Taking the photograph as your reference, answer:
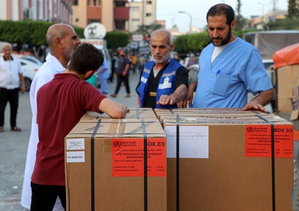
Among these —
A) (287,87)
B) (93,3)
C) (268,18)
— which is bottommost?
(287,87)

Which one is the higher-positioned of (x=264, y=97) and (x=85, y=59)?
(x=85, y=59)

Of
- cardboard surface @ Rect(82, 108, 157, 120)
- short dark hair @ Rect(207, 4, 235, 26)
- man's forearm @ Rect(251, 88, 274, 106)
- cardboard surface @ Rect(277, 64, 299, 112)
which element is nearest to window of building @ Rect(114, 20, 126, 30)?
cardboard surface @ Rect(277, 64, 299, 112)

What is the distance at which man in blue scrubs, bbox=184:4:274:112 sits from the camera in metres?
3.72

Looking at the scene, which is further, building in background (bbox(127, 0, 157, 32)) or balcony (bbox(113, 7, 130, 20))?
building in background (bbox(127, 0, 157, 32))

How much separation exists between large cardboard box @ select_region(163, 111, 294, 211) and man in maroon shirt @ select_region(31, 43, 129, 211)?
0.50m

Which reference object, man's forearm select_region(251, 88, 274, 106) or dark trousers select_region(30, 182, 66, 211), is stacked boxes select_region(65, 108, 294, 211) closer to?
dark trousers select_region(30, 182, 66, 211)

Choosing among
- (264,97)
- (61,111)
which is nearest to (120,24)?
(264,97)

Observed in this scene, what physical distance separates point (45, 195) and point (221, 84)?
1.57 m

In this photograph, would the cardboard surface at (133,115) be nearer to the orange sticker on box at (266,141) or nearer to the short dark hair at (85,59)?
the short dark hair at (85,59)

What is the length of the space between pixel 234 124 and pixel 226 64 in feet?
4.21

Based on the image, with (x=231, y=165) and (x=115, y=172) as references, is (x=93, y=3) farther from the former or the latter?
(x=115, y=172)

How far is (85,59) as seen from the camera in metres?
3.01

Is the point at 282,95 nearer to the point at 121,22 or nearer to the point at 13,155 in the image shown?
the point at 13,155

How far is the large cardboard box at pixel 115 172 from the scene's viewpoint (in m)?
2.35
